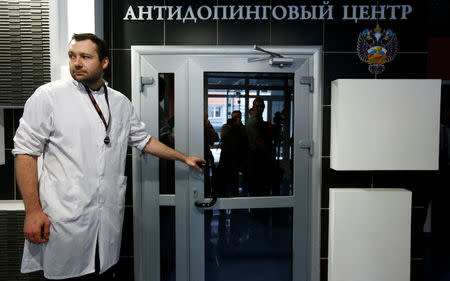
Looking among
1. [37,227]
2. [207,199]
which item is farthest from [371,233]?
[37,227]

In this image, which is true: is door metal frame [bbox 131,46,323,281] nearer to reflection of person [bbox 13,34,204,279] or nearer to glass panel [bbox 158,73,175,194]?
glass panel [bbox 158,73,175,194]

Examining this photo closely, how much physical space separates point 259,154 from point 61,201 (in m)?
1.43

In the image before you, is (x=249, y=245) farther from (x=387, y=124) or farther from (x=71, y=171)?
(x=71, y=171)

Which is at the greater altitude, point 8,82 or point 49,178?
point 8,82

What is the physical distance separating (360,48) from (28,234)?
2.48m

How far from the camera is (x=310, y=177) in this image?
2.67 meters

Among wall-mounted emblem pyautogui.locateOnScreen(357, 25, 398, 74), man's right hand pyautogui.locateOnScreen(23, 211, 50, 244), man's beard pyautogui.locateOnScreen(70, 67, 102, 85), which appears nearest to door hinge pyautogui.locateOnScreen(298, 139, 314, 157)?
wall-mounted emblem pyautogui.locateOnScreen(357, 25, 398, 74)

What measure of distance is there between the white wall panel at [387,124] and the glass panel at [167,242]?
1318mm

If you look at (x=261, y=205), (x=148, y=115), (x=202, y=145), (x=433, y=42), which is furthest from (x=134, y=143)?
(x=433, y=42)

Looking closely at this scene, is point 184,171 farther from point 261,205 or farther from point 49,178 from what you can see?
point 49,178

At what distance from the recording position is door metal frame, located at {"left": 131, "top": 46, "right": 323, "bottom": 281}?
257 cm

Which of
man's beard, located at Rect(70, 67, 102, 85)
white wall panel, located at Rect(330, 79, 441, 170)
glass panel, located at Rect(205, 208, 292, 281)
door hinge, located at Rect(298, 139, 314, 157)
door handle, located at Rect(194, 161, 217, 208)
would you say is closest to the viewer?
man's beard, located at Rect(70, 67, 102, 85)

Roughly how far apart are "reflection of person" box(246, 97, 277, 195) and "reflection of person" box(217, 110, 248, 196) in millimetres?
54

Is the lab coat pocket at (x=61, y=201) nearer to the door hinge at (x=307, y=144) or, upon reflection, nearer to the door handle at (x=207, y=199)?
the door handle at (x=207, y=199)
